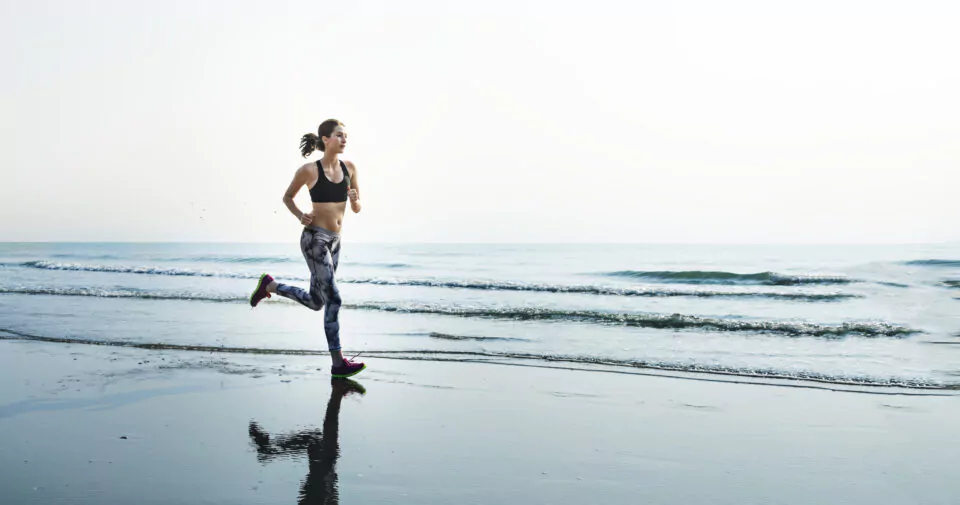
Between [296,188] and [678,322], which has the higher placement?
[296,188]

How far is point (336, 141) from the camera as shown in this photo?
586 centimetres

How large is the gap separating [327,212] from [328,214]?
0.08 feet

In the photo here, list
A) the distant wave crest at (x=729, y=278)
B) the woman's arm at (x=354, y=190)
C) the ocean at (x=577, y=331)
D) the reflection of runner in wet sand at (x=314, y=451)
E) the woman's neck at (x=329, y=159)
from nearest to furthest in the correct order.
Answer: the reflection of runner in wet sand at (x=314, y=451) < the woman's neck at (x=329, y=159) < the woman's arm at (x=354, y=190) < the ocean at (x=577, y=331) < the distant wave crest at (x=729, y=278)

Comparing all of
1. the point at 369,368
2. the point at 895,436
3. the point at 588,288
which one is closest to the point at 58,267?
the point at 588,288

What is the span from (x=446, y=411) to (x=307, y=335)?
4.31 meters

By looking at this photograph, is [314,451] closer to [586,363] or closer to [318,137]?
[318,137]

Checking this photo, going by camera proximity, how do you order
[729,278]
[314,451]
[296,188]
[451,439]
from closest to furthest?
[314,451]
[451,439]
[296,188]
[729,278]

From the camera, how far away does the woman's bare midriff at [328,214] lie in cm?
596

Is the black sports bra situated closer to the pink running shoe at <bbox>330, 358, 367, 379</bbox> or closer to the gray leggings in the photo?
the gray leggings

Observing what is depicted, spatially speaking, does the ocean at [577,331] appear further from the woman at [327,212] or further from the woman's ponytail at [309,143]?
the woman's ponytail at [309,143]

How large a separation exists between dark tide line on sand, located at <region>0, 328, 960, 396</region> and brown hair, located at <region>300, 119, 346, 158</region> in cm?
234

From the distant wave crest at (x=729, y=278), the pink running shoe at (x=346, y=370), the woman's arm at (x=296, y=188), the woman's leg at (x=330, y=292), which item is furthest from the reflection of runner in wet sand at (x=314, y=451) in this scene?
the distant wave crest at (x=729, y=278)

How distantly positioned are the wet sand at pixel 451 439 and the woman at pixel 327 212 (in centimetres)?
54

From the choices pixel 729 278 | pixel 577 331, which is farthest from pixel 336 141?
pixel 729 278
